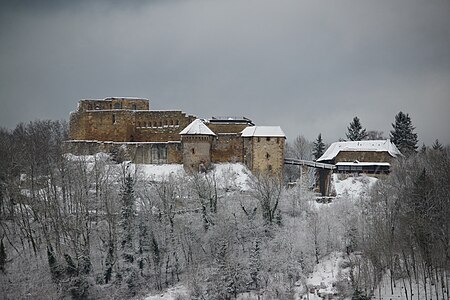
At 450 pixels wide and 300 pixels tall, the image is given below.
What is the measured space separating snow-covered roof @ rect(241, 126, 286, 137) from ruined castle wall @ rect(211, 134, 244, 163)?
82 centimetres

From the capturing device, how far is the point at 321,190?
173 feet

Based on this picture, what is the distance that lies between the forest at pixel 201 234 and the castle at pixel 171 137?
5.38 meters

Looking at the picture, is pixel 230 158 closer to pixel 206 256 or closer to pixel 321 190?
pixel 321 190

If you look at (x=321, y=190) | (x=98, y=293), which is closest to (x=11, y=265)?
(x=98, y=293)

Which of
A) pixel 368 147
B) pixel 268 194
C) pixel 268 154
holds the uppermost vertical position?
pixel 368 147

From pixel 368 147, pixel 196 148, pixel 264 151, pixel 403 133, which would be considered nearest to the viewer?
pixel 196 148

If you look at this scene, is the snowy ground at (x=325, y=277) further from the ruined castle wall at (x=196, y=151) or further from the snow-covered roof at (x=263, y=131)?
the ruined castle wall at (x=196, y=151)

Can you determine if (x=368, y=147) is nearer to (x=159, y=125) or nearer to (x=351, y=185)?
(x=351, y=185)

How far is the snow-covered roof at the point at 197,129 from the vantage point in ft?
165

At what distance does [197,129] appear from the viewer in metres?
50.6

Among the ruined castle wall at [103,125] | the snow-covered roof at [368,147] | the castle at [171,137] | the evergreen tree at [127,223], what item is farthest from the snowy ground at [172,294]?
the snow-covered roof at [368,147]

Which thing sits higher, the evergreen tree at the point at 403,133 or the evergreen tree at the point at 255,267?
the evergreen tree at the point at 403,133

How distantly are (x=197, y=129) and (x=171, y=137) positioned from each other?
3.52 meters

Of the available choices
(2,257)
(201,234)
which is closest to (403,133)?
(201,234)
